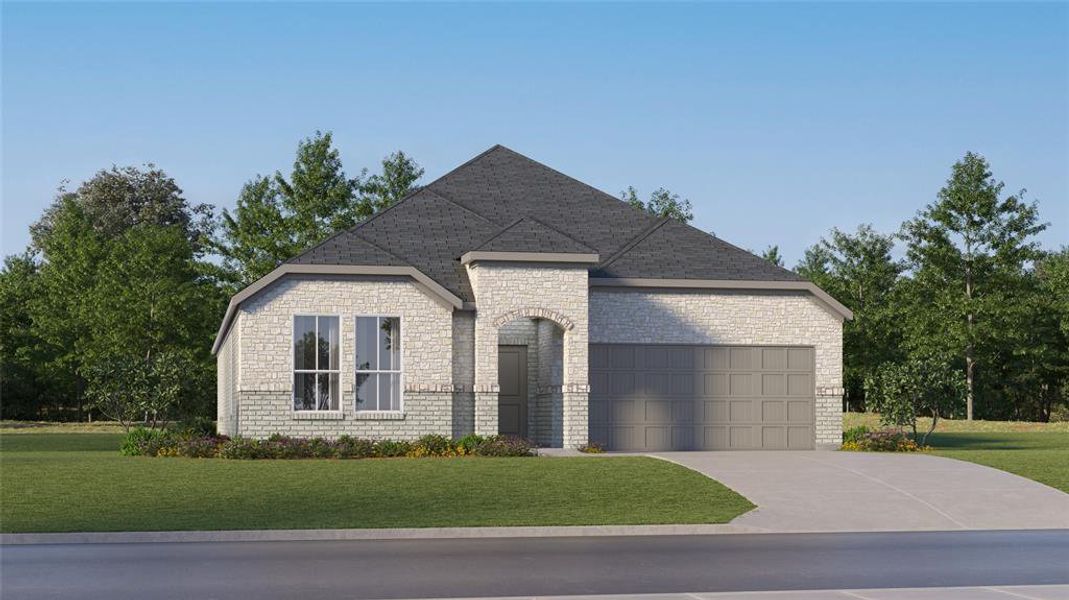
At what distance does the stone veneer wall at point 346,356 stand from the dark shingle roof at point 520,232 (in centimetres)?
74

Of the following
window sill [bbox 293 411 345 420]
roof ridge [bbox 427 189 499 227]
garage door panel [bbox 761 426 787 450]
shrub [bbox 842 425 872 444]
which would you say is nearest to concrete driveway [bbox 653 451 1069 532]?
shrub [bbox 842 425 872 444]

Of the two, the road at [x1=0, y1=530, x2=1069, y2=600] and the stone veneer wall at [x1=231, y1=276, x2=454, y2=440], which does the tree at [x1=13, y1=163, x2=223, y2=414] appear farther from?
the road at [x1=0, y1=530, x2=1069, y2=600]

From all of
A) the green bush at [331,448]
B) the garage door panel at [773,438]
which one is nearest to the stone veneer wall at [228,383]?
the green bush at [331,448]

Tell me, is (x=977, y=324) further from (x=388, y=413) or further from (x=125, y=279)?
(x=125, y=279)

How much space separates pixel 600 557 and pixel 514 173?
76.8 feet

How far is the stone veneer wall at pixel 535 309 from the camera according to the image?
3109cm

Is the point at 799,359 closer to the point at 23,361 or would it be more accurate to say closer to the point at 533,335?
the point at 533,335

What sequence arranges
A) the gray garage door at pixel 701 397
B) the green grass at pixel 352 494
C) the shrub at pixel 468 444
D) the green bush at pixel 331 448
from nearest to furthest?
the green grass at pixel 352 494 → the green bush at pixel 331 448 → the shrub at pixel 468 444 → the gray garage door at pixel 701 397

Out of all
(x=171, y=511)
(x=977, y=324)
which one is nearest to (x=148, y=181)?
(x=977, y=324)

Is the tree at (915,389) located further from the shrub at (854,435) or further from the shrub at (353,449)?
the shrub at (353,449)

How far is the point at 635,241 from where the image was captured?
3506 cm

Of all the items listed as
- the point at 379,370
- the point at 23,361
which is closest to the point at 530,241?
the point at 379,370

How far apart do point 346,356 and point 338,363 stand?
9.7 inches

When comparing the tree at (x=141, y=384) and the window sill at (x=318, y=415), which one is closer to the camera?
the window sill at (x=318, y=415)
